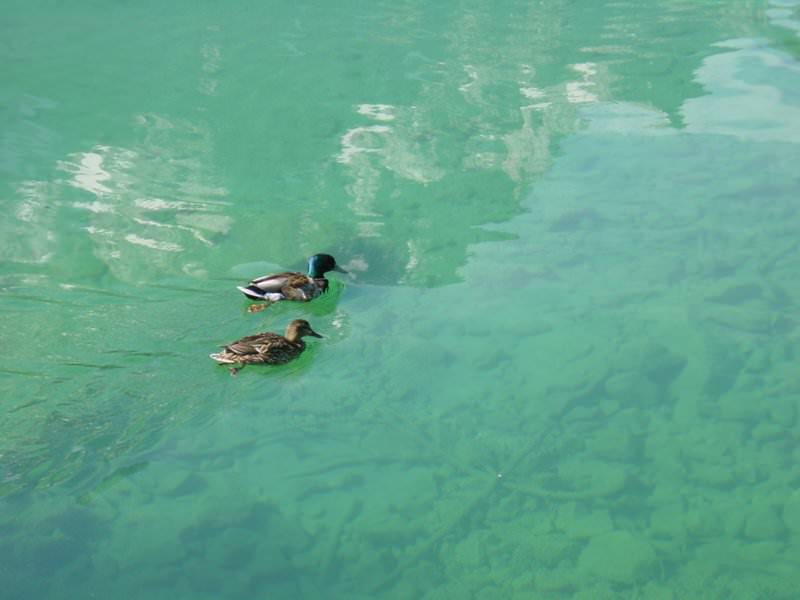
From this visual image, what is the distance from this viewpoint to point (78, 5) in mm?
16109

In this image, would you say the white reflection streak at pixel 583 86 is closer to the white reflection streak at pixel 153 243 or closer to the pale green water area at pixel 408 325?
the pale green water area at pixel 408 325

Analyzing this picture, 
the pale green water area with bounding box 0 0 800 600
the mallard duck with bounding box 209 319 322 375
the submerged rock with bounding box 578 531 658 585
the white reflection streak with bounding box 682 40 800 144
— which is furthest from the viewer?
the white reflection streak with bounding box 682 40 800 144

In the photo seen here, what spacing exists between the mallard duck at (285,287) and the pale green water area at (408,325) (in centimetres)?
16

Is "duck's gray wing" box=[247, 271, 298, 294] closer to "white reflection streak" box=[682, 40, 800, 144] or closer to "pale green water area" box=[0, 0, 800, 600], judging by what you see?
"pale green water area" box=[0, 0, 800, 600]

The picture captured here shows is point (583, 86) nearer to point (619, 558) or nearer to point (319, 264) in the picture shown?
point (319, 264)

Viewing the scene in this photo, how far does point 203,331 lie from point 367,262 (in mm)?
1701

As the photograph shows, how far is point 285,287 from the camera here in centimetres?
A: 828

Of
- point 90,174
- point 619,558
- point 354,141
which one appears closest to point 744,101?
point 354,141

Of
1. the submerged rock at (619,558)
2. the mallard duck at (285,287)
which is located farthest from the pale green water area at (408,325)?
the mallard duck at (285,287)

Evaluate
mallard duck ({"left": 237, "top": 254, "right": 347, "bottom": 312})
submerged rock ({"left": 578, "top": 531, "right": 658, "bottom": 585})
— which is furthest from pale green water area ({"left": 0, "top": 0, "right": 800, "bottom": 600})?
mallard duck ({"left": 237, "top": 254, "right": 347, "bottom": 312})

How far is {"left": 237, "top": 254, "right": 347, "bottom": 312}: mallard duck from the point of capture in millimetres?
8242

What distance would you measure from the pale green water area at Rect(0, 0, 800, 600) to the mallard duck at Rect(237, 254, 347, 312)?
0.16 m

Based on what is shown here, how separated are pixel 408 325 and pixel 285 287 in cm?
103

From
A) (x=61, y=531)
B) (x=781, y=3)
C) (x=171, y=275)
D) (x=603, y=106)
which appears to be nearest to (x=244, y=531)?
(x=61, y=531)
